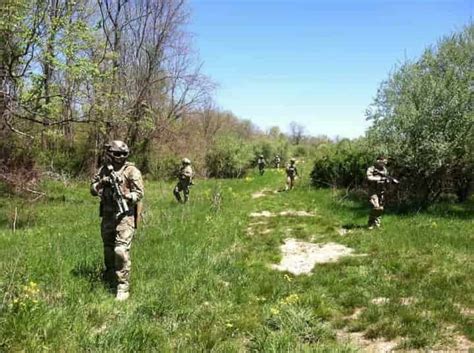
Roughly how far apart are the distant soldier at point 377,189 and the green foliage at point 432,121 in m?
2.81

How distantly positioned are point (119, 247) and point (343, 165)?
16.6 m

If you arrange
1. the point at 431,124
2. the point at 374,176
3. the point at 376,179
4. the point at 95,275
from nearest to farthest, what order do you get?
the point at 95,275 < the point at 376,179 < the point at 374,176 < the point at 431,124

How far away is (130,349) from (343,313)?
127 inches

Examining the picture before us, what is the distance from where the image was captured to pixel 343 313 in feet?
22.9

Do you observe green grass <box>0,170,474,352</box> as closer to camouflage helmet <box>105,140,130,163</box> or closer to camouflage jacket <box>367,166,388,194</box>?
camouflage jacket <box>367,166,388,194</box>

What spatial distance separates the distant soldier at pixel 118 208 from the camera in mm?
7164

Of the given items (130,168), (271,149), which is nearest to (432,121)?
(130,168)

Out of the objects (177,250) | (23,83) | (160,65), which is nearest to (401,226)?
(177,250)

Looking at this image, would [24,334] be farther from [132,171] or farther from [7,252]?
[7,252]

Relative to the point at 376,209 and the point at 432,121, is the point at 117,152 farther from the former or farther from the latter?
the point at 432,121

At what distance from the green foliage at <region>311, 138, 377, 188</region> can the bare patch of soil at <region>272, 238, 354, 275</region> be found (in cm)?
807

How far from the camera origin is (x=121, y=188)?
292 inches

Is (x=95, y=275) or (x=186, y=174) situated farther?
(x=186, y=174)

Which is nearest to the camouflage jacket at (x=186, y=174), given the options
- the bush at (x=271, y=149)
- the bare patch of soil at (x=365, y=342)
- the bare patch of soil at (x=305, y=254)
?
the bare patch of soil at (x=305, y=254)
